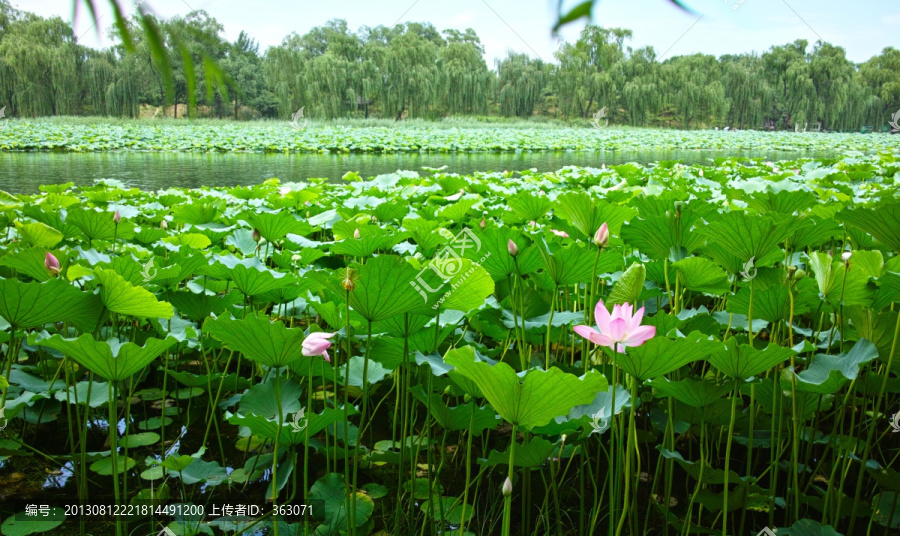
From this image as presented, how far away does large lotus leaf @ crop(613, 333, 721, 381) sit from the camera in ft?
2.20

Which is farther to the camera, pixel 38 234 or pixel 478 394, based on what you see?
pixel 38 234

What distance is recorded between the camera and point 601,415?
754mm

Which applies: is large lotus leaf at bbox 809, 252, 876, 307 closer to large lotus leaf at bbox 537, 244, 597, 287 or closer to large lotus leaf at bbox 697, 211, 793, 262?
large lotus leaf at bbox 697, 211, 793, 262

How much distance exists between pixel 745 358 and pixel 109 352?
79 cm

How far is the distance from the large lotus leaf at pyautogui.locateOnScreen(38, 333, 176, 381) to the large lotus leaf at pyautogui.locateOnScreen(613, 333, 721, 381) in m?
0.57

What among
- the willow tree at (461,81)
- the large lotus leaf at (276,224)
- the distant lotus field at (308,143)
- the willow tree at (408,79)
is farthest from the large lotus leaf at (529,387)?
the willow tree at (461,81)

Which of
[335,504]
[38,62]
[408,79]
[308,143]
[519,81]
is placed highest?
Answer: [519,81]

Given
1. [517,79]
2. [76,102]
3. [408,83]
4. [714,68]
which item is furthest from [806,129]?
[76,102]

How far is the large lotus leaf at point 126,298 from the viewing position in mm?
785

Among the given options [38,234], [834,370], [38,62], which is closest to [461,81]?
[38,62]

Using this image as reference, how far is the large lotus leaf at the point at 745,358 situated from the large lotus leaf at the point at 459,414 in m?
0.31

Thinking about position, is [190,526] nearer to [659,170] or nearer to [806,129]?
[659,170]

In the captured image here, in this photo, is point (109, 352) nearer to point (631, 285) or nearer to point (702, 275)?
point (631, 285)

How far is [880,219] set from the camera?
92cm
